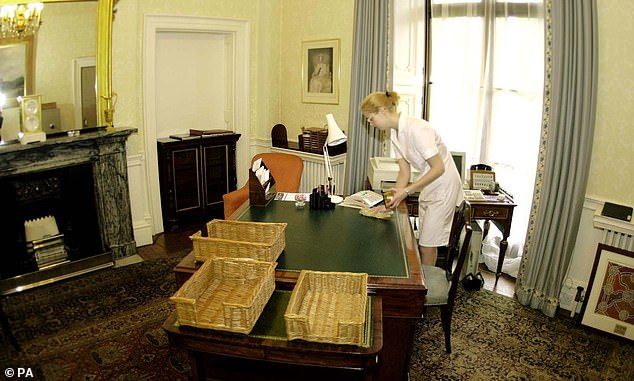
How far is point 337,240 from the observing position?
106 inches

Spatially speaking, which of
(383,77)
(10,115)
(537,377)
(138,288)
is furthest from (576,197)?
(10,115)

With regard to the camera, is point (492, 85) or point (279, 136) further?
point (279, 136)

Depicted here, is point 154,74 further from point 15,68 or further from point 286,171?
point 286,171

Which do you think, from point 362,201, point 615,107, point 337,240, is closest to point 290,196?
point 362,201

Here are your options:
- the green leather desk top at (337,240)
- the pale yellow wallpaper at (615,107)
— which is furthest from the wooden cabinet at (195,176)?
the pale yellow wallpaper at (615,107)

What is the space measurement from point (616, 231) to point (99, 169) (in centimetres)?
415

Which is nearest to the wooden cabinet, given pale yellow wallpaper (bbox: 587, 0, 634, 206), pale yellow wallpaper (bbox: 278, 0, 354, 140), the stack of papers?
pale yellow wallpaper (bbox: 278, 0, 354, 140)

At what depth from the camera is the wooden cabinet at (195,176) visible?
16.8 feet

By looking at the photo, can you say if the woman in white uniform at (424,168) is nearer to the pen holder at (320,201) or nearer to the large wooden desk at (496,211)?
the pen holder at (320,201)

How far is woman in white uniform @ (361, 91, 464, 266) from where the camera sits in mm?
3078

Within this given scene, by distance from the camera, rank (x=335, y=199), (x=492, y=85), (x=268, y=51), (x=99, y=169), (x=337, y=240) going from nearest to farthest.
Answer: (x=337, y=240), (x=335, y=199), (x=492, y=85), (x=99, y=169), (x=268, y=51)

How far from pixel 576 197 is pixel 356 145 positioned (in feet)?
6.64

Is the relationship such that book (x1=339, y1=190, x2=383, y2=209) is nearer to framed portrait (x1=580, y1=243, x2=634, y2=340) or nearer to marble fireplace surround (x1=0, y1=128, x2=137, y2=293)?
framed portrait (x1=580, y1=243, x2=634, y2=340)

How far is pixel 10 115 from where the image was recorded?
3777mm
